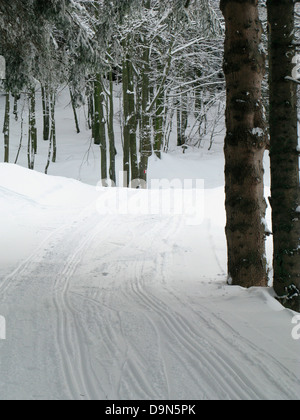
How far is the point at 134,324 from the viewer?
15.2 ft

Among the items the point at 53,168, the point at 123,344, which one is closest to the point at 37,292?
the point at 123,344

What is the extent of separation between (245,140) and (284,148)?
0.72m

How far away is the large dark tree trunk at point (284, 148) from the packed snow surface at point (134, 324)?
1.65 ft

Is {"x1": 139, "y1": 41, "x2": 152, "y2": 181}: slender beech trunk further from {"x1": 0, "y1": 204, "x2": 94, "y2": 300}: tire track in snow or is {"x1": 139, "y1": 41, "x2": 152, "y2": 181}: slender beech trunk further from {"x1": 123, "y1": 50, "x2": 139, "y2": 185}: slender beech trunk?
{"x1": 0, "y1": 204, "x2": 94, "y2": 300}: tire track in snow

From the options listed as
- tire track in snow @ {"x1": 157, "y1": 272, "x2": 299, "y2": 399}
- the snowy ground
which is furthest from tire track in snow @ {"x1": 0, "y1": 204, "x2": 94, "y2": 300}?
tire track in snow @ {"x1": 157, "y1": 272, "x2": 299, "y2": 399}

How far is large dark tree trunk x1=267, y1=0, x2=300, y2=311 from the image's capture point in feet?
16.2

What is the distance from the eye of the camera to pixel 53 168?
30.5 meters

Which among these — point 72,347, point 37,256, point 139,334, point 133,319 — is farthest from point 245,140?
point 37,256

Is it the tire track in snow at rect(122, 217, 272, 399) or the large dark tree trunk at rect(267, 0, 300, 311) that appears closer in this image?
the tire track in snow at rect(122, 217, 272, 399)

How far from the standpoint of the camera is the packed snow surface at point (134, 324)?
342 cm

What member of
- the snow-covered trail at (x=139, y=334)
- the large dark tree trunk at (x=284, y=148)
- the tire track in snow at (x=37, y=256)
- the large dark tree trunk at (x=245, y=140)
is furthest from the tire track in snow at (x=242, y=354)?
the tire track in snow at (x=37, y=256)

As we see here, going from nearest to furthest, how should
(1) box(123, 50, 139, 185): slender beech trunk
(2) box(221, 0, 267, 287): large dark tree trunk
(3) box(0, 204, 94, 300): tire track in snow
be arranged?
(2) box(221, 0, 267, 287): large dark tree trunk, (3) box(0, 204, 94, 300): tire track in snow, (1) box(123, 50, 139, 185): slender beech trunk

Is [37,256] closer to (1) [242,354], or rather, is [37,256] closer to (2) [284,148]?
(2) [284,148]

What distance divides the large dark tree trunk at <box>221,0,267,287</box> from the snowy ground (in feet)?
1.86
